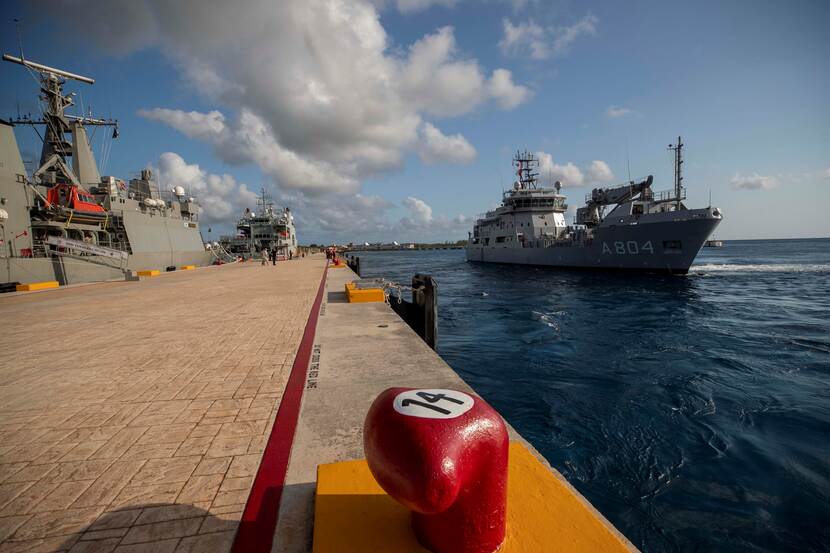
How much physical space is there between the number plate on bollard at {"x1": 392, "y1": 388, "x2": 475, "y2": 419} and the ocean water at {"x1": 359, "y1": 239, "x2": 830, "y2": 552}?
2977 millimetres

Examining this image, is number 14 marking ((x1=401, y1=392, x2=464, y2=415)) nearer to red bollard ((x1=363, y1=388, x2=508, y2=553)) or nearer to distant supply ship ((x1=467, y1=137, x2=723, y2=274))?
red bollard ((x1=363, y1=388, x2=508, y2=553))

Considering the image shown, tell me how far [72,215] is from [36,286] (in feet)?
19.1

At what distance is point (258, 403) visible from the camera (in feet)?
12.4

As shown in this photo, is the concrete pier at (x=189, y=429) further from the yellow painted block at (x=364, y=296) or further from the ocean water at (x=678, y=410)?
the yellow painted block at (x=364, y=296)

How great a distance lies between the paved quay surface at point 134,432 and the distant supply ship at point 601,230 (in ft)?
94.5

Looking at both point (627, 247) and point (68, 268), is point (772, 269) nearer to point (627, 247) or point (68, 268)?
point (627, 247)

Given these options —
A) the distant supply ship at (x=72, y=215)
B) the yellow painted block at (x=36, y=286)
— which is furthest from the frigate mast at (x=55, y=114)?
the yellow painted block at (x=36, y=286)

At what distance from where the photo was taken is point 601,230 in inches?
1180

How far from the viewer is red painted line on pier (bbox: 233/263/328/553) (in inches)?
77.3

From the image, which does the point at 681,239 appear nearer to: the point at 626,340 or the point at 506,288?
the point at 506,288

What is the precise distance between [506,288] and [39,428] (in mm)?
22511

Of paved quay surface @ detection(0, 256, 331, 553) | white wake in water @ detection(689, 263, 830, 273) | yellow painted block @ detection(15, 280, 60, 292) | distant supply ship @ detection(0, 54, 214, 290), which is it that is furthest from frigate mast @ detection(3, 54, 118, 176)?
white wake in water @ detection(689, 263, 830, 273)

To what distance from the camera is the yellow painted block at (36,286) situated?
53.1ft

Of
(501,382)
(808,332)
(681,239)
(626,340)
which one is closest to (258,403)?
(501,382)
